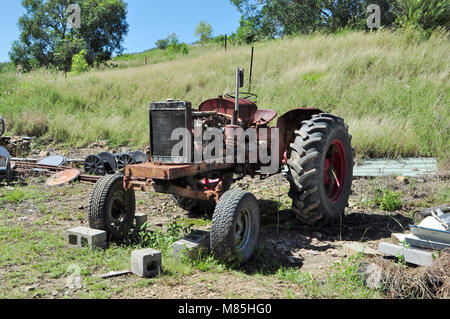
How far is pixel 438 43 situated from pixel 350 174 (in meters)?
9.55

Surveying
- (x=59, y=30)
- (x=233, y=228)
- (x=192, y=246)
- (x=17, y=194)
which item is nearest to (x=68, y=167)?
(x=17, y=194)

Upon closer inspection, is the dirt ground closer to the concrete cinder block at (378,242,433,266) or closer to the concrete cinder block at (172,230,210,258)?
the concrete cinder block at (172,230,210,258)

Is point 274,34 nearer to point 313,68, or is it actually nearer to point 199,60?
point 199,60

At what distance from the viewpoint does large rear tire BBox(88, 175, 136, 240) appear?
13.8 feet

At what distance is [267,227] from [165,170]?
6.02 ft

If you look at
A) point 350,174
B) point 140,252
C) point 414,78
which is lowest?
point 140,252

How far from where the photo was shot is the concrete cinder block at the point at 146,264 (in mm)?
3377

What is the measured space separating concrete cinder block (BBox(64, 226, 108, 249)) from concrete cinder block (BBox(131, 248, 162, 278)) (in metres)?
0.77

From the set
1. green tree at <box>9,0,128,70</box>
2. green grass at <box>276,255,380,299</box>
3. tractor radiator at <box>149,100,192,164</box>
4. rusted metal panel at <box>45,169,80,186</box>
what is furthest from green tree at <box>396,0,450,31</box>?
green tree at <box>9,0,128,70</box>

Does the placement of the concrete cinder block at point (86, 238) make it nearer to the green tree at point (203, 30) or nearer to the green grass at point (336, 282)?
the green grass at point (336, 282)
